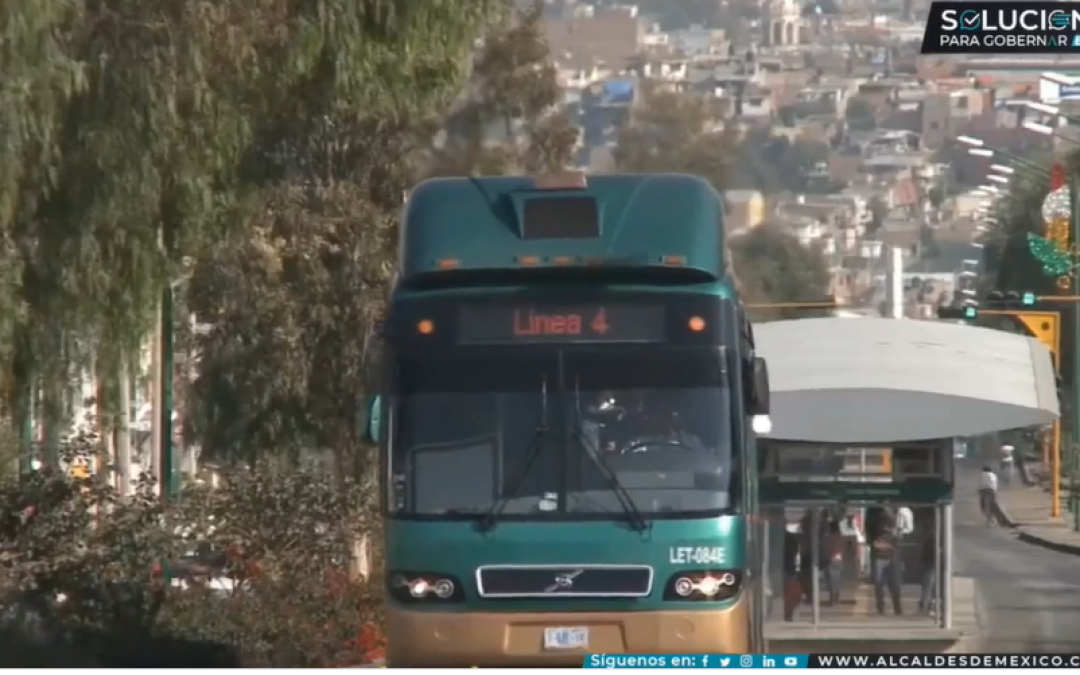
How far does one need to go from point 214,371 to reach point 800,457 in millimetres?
4974

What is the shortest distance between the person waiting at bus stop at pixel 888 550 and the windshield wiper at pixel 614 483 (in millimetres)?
2064

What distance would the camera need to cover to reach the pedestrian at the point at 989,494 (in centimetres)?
1215

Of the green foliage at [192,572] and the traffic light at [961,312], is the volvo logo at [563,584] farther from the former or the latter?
the traffic light at [961,312]

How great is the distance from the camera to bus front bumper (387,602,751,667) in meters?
10.6

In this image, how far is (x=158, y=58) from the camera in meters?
11.6

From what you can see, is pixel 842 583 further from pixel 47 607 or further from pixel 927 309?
pixel 47 607

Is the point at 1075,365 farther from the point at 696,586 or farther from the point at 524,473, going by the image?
the point at 524,473

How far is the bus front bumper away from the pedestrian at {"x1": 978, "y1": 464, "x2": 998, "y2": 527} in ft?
7.32

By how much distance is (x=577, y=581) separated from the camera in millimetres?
10664

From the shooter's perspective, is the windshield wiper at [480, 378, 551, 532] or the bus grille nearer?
the bus grille

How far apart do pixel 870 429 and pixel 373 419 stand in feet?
11.2

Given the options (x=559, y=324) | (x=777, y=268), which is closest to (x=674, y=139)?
(x=777, y=268)

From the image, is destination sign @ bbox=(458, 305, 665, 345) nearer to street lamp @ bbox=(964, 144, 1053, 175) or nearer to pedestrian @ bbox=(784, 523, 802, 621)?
pedestrian @ bbox=(784, 523, 802, 621)

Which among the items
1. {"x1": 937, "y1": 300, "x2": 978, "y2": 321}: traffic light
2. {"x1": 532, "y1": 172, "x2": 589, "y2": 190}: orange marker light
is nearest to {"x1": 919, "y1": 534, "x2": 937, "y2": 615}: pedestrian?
{"x1": 937, "y1": 300, "x2": 978, "y2": 321}: traffic light
